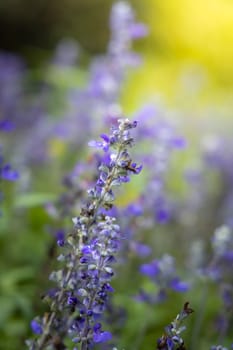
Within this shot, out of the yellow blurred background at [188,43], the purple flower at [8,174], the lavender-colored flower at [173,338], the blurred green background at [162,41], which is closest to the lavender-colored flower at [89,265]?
the lavender-colored flower at [173,338]

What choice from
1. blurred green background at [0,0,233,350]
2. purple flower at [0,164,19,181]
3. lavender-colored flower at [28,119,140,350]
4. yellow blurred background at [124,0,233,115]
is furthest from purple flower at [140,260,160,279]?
yellow blurred background at [124,0,233,115]

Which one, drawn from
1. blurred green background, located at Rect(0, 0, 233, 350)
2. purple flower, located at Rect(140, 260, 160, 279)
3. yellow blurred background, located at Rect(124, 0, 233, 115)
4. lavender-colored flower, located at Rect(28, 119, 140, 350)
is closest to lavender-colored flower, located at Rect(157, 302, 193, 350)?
lavender-colored flower, located at Rect(28, 119, 140, 350)

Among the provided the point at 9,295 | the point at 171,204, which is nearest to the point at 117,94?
the point at 171,204

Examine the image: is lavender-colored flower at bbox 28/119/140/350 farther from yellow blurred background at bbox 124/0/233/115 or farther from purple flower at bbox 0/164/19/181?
yellow blurred background at bbox 124/0/233/115

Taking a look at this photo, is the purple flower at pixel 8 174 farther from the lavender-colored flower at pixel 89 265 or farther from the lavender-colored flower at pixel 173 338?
the lavender-colored flower at pixel 173 338

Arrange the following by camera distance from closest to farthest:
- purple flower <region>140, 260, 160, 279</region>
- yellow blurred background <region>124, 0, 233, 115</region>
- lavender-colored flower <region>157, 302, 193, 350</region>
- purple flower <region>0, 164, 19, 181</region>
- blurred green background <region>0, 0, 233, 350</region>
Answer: lavender-colored flower <region>157, 302, 193, 350</region> < purple flower <region>0, 164, 19, 181</region> < purple flower <region>140, 260, 160, 279</region> < blurred green background <region>0, 0, 233, 350</region> < yellow blurred background <region>124, 0, 233, 115</region>

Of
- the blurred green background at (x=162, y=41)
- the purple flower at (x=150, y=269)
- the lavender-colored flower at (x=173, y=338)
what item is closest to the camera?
the lavender-colored flower at (x=173, y=338)

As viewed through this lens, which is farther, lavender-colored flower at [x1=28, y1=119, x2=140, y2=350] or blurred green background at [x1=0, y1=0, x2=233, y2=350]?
blurred green background at [x1=0, y1=0, x2=233, y2=350]

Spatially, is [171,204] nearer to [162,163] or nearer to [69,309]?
[162,163]

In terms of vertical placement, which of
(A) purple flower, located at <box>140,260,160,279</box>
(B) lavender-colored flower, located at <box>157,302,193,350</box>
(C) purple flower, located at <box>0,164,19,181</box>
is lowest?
(B) lavender-colored flower, located at <box>157,302,193,350</box>

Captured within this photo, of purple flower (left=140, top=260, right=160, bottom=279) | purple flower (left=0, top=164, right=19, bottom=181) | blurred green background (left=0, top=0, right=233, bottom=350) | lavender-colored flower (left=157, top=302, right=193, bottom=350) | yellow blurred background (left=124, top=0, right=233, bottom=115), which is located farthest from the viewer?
yellow blurred background (left=124, top=0, right=233, bottom=115)

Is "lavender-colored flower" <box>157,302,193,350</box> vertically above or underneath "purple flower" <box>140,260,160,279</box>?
underneath
